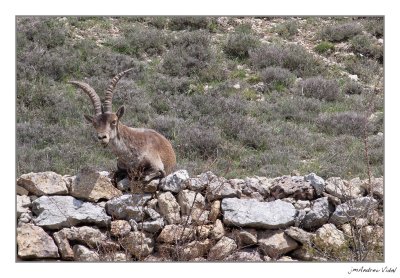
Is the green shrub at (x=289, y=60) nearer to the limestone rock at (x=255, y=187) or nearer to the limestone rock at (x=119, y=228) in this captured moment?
the limestone rock at (x=255, y=187)

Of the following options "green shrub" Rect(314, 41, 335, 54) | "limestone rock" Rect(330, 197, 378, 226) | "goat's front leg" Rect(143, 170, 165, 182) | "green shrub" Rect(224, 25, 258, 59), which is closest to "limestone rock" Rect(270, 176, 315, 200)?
"limestone rock" Rect(330, 197, 378, 226)

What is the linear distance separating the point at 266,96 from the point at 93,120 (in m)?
9.20

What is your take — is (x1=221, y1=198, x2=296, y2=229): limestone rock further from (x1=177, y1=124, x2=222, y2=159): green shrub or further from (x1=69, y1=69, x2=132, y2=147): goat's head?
(x1=177, y1=124, x2=222, y2=159): green shrub

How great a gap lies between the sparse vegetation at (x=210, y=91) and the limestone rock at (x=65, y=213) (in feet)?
12.6

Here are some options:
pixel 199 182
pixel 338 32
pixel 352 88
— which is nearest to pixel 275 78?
pixel 352 88

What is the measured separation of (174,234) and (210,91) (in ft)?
31.4

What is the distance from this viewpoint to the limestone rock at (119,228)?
925 cm

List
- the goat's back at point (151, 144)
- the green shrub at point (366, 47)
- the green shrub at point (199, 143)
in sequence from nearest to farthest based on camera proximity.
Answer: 1. the goat's back at point (151, 144)
2. the green shrub at point (199, 143)
3. the green shrub at point (366, 47)

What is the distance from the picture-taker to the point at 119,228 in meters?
9.26

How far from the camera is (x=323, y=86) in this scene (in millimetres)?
18562

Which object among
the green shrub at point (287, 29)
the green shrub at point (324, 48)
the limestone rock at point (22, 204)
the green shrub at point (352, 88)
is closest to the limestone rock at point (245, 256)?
the limestone rock at point (22, 204)

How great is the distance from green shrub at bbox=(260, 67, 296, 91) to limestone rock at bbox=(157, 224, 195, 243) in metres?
10.2

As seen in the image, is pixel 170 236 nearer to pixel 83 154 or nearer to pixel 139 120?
pixel 83 154

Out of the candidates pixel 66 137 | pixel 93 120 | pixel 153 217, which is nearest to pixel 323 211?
pixel 153 217
